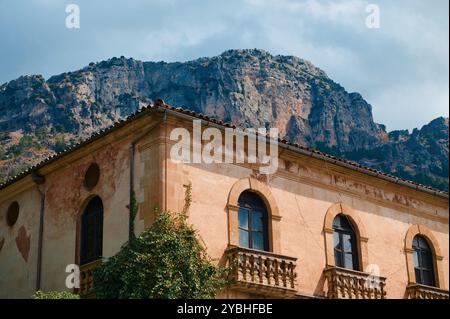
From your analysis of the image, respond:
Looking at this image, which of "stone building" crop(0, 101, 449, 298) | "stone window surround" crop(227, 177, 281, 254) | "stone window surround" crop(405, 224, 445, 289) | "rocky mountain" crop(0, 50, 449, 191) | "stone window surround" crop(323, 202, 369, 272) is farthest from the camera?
"rocky mountain" crop(0, 50, 449, 191)

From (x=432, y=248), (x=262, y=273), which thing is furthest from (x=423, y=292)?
(x=262, y=273)

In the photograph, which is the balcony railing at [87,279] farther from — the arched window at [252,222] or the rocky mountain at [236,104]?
the rocky mountain at [236,104]

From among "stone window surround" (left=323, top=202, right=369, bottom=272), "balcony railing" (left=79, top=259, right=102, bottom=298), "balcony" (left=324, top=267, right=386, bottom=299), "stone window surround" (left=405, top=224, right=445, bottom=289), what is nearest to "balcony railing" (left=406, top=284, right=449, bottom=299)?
"stone window surround" (left=405, top=224, right=445, bottom=289)

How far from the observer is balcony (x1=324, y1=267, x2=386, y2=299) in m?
20.2

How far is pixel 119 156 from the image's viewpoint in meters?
19.2

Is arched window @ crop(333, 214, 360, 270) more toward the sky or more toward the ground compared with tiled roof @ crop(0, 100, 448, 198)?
more toward the ground

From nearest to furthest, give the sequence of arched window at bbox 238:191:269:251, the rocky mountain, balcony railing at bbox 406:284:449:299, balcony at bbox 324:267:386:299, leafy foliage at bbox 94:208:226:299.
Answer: leafy foliage at bbox 94:208:226:299 < arched window at bbox 238:191:269:251 < balcony at bbox 324:267:386:299 < balcony railing at bbox 406:284:449:299 < the rocky mountain

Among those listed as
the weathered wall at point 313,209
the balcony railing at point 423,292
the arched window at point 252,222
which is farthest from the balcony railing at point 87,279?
the balcony railing at point 423,292

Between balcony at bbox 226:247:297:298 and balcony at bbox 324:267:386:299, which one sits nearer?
balcony at bbox 226:247:297:298

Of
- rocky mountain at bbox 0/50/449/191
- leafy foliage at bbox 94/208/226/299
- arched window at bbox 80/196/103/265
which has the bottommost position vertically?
leafy foliage at bbox 94/208/226/299

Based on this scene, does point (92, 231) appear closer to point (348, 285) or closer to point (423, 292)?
point (348, 285)

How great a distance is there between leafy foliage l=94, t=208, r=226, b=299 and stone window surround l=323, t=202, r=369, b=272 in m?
4.35

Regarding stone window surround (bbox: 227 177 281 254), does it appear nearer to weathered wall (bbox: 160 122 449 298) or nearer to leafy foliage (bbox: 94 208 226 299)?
weathered wall (bbox: 160 122 449 298)

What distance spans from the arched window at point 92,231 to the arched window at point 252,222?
139 inches
